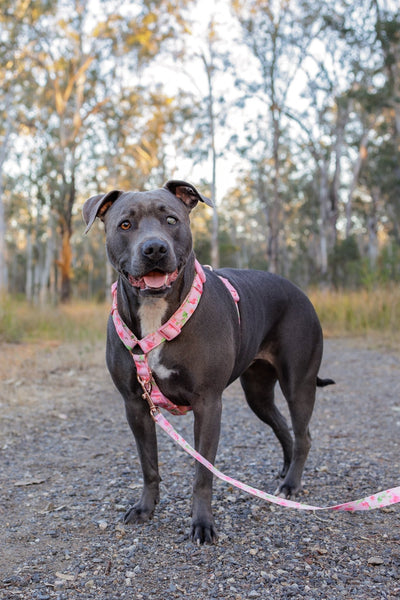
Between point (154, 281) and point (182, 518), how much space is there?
1427 millimetres

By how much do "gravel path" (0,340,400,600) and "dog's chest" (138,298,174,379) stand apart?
2.88ft

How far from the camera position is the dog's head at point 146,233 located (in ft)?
8.45

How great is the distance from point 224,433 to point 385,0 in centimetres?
1854

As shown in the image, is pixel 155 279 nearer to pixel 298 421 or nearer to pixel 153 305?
pixel 153 305

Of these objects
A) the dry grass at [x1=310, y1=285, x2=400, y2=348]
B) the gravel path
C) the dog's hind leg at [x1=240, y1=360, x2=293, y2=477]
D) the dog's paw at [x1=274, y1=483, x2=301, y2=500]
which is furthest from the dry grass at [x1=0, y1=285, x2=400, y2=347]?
the dog's paw at [x1=274, y1=483, x2=301, y2=500]

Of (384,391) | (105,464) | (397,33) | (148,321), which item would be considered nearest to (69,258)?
(397,33)

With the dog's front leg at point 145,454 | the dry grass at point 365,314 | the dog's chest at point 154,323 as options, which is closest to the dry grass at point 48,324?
the dry grass at point 365,314

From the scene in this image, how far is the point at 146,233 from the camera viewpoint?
8.71 ft

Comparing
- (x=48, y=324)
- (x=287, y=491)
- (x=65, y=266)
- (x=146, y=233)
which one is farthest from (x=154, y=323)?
(x=65, y=266)

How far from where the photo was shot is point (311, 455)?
447cm

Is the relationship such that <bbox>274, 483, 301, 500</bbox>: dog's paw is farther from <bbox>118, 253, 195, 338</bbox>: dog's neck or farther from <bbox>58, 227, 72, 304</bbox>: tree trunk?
<bbox>58, 227, 72, 304</bbox>: tree trunk

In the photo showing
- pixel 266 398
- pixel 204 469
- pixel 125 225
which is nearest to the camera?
pixel 125 225

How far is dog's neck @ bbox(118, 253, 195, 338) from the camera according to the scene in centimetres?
288

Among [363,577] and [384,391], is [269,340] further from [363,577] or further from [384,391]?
[384,391]
